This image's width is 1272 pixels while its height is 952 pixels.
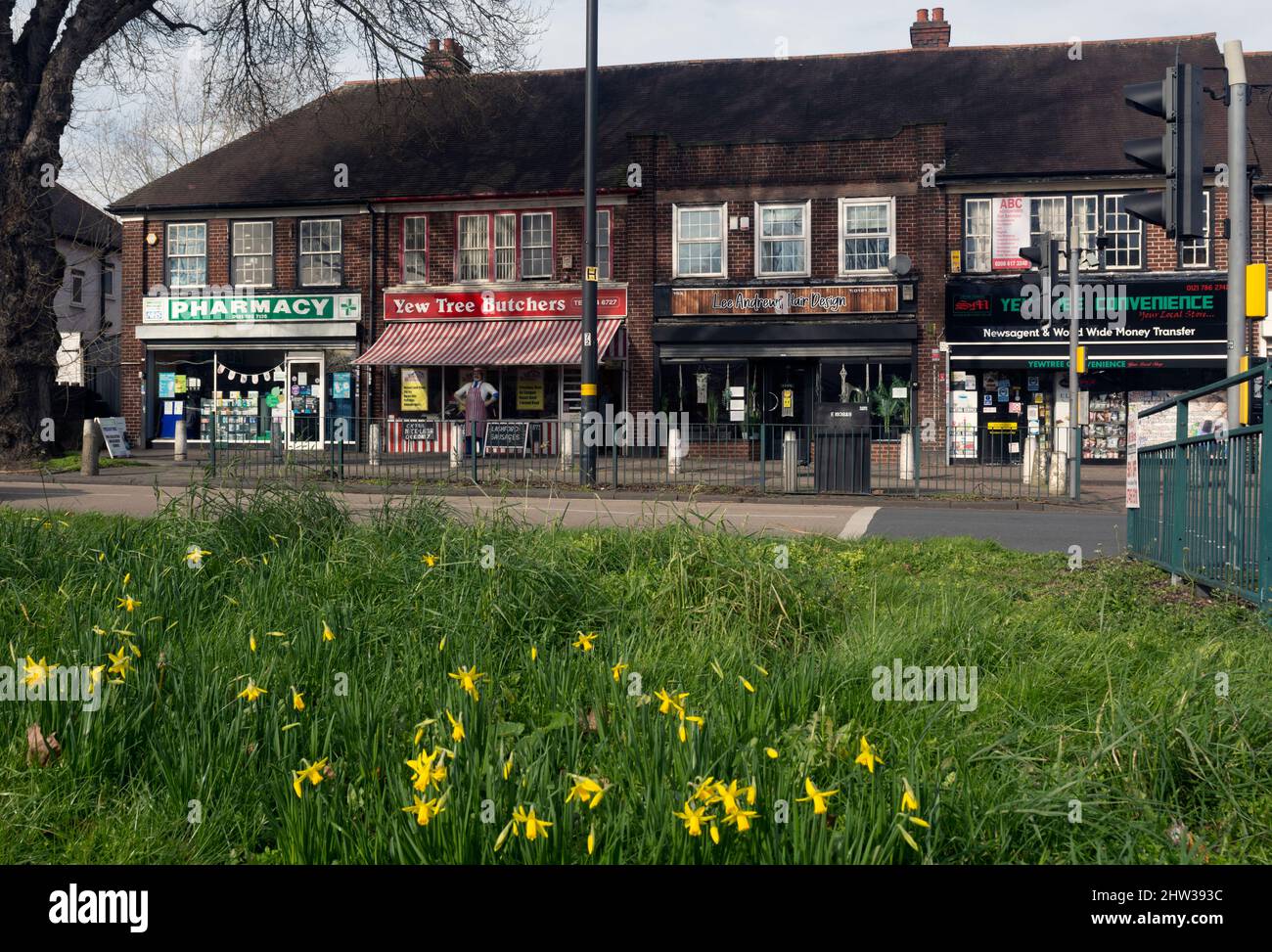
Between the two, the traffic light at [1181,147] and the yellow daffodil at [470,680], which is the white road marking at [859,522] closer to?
the traffic light at [1181,147]

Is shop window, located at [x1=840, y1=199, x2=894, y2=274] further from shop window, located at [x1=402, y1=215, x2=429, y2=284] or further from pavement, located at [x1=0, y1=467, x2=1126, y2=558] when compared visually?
pavement, located at [x1=0, y1=467, x2=1126, y2=558]

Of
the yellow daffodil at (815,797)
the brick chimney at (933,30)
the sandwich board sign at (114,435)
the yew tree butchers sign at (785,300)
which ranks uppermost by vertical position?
the brick chimney at (933,30)

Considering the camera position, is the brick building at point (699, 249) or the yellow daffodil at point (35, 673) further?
the brick building at point (699, 249)

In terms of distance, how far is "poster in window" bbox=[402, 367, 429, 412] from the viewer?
1218 inches

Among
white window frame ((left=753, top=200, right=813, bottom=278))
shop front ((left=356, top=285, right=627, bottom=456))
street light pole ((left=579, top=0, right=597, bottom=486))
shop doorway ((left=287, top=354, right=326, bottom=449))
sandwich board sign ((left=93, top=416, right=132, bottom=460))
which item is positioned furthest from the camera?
shop doorway ((left=287, top=354, right=326, bottom=449))

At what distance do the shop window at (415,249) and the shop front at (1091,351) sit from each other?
13.4 m

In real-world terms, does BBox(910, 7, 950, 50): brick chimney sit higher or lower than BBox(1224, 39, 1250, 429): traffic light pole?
higher

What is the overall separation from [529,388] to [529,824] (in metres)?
27.8

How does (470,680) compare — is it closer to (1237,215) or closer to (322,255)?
(1237,215)

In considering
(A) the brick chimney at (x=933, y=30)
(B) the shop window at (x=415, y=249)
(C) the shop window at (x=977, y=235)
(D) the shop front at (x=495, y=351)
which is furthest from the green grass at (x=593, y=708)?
(A) the brick chimney at (x=933, y=30)

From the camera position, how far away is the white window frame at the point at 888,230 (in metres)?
28.9


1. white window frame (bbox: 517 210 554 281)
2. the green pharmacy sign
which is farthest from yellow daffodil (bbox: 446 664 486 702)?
the green pharmacy sign

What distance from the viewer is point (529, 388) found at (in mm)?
30531

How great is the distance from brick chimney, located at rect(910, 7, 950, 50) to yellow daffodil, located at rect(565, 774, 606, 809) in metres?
34.3
